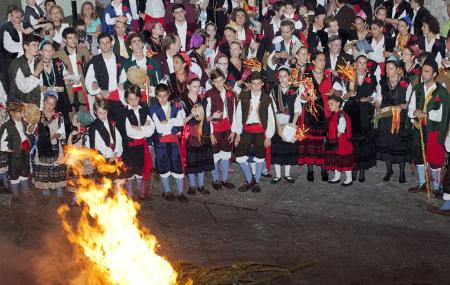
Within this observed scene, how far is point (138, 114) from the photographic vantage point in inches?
408

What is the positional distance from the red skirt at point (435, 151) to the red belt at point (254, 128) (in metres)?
2.37

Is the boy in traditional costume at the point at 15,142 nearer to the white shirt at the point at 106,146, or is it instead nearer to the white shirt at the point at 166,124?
the white shirt at the point at 106,146

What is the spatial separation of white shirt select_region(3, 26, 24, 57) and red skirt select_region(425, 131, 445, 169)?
660 centimetres

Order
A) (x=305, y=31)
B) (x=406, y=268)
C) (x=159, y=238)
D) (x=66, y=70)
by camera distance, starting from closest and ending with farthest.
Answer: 1. (x=406, y=268)
2. (x=159, y=238)
3. (x=66, y=70)
4. (x=305, y=31)

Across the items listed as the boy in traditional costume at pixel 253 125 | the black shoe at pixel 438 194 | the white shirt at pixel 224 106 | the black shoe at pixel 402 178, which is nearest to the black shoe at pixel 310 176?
the boy in traditional costume at pixel 253 125

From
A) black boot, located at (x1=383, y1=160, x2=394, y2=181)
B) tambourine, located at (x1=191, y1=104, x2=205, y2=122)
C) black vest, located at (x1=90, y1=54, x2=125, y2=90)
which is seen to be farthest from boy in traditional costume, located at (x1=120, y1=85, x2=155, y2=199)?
black boot, located at (x1=383, y1=160, x2=394, y2=181)

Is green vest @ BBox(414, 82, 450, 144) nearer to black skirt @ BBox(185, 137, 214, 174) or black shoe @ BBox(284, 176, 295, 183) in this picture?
black shoe @ BBox(284, 176, 295, 183)

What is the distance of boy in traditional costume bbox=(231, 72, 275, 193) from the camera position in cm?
1091

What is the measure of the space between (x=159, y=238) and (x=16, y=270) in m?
1.75

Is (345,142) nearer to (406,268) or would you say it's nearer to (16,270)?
(406,268)

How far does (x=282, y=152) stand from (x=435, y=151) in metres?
2.18

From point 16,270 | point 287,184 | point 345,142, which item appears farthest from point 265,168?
point 16,270

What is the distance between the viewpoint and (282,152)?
37.2 feet

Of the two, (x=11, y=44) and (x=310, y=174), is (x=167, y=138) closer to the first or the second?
(x=310, y=174)
